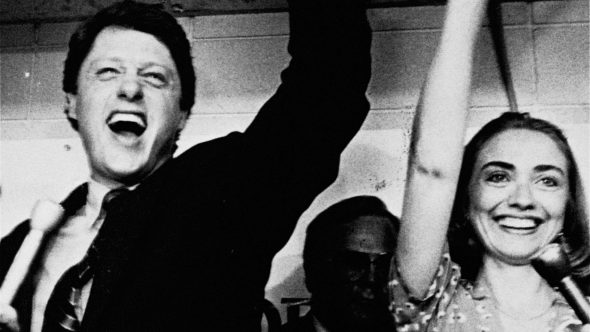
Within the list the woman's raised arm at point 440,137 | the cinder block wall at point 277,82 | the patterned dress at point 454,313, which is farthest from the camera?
the cinder block wall at point 277,82

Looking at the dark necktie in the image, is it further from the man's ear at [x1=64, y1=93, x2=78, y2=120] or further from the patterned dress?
the patterned dress

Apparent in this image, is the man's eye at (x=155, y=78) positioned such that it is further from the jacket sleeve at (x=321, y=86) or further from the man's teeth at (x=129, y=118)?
the jacket sleeve at (x=321, y=86)

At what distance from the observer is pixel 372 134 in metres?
1.52

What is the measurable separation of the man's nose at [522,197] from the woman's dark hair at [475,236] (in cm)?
8

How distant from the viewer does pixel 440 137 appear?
1036 mm

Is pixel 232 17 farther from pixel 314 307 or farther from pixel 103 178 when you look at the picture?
pixel 314 307

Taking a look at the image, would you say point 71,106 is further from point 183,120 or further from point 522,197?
point 522,197

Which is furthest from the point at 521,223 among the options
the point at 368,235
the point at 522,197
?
the point at 368,235

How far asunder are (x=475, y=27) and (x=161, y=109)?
0.52 m

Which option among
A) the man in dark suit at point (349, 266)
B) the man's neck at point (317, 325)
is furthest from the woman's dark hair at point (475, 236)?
the man's neck at point (317, 325)

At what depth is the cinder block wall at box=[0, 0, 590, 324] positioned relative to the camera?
4.91 ft

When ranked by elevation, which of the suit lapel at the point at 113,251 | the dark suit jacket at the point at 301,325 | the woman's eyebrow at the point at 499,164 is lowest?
the dark suit jacket at the point at 301,325

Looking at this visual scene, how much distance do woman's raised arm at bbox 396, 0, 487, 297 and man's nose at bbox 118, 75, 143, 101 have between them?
1.51 feet

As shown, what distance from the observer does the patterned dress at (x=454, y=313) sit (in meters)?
1.14
